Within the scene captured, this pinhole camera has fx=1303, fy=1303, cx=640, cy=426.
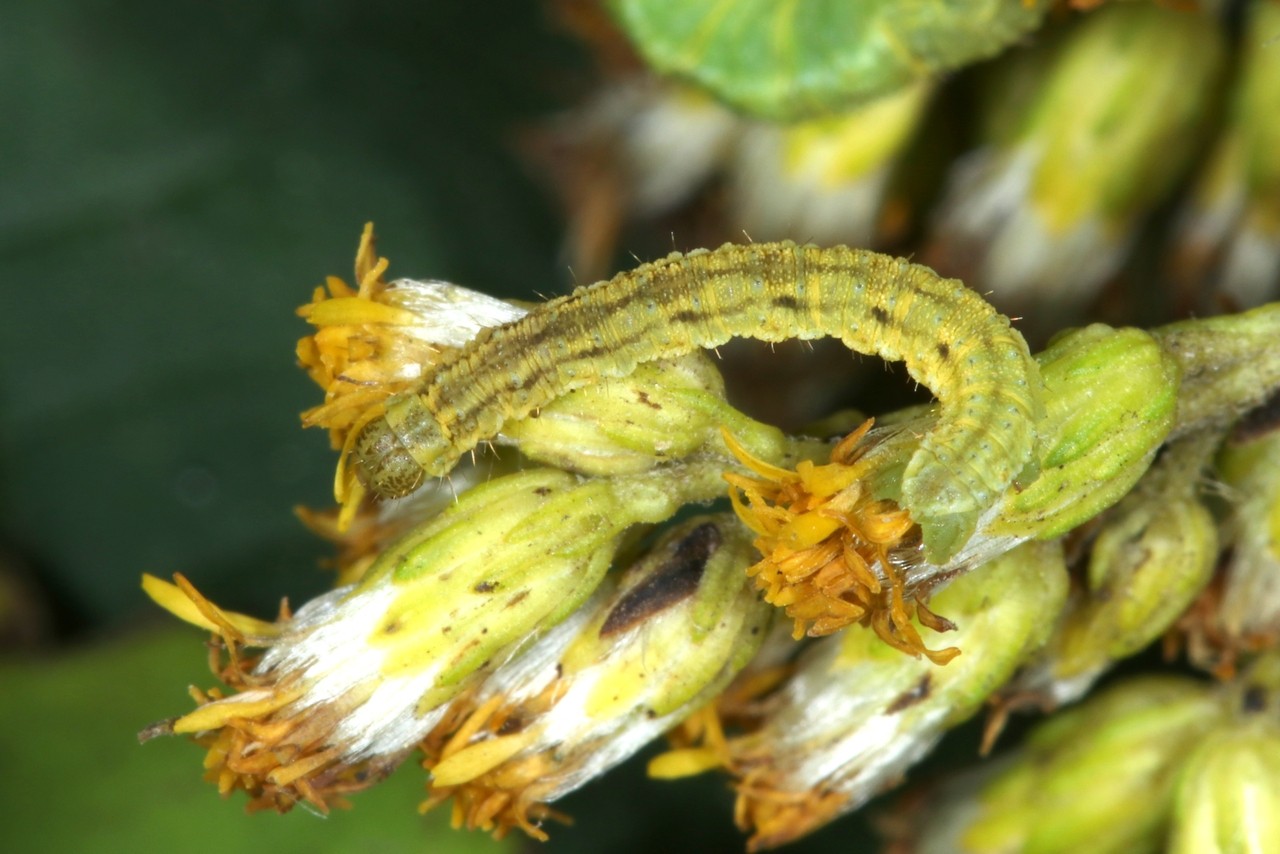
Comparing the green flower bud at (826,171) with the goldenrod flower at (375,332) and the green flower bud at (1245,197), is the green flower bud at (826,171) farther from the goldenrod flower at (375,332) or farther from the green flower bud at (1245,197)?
the goldenrod flower at (375,332)

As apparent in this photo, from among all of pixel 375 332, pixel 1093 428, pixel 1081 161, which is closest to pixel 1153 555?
pixel 1093 428

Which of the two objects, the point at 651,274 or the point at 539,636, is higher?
the point at 651,274

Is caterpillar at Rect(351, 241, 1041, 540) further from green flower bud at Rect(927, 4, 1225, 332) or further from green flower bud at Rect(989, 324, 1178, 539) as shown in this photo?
green flower bud at Rect(927, 4, 1225, 332)

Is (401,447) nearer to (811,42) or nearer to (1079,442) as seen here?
(1079,442)

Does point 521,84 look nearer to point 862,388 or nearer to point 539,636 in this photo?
point 862,388

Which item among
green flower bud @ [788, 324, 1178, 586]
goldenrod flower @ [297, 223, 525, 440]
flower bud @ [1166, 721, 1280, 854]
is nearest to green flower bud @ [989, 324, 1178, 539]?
green flower bud @ [788, 324, 1178, 586]

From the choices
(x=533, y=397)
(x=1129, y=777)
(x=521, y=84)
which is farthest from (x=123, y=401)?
(x=1129, y=777)

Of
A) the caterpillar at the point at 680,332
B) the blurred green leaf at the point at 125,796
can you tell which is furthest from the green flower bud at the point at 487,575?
the blurred green leaf at the point at 125,796
